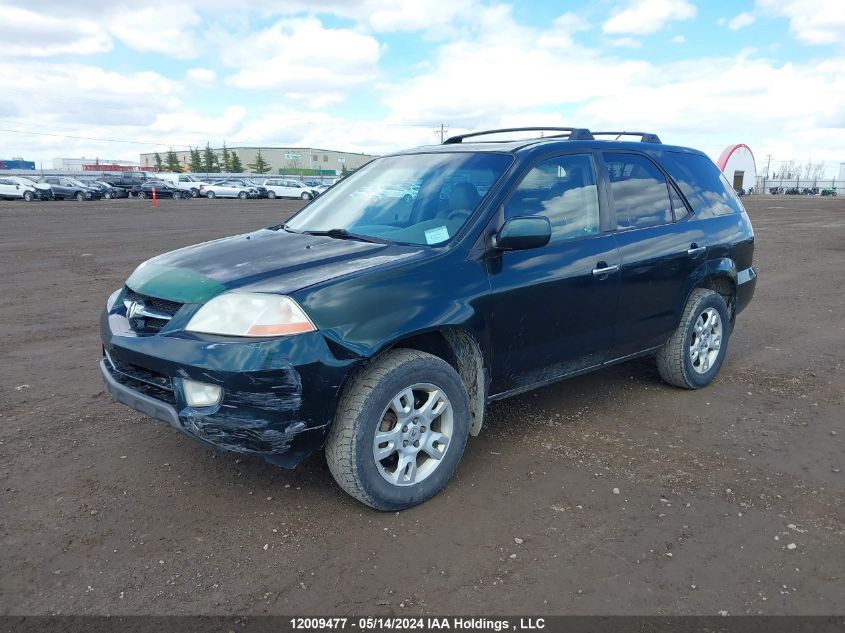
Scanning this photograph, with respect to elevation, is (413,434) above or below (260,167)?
below

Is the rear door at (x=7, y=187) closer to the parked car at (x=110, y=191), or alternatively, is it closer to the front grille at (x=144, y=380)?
the parked car at (x=110, y=191)

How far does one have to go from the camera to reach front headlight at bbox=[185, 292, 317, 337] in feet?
9.86

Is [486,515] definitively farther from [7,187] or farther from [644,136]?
A: [7,187]

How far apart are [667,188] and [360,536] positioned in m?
3.36

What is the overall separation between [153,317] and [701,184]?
13.6 feet

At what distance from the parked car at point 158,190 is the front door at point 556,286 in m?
46.2

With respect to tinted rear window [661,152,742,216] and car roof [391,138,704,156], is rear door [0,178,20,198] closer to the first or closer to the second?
car roof [391,138,704,156]

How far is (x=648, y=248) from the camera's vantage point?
14.9 feet

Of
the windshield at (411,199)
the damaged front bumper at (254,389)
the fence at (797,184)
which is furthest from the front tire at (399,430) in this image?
the fence at (797,184)

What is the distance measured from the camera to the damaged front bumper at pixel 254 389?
9.67 ft

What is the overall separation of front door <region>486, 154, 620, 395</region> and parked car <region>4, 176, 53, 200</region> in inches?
1653

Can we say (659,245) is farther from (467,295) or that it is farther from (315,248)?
(315,248)

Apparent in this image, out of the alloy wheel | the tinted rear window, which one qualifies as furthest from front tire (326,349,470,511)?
the tinted rear window

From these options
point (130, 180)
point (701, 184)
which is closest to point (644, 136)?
point (701, 184)
